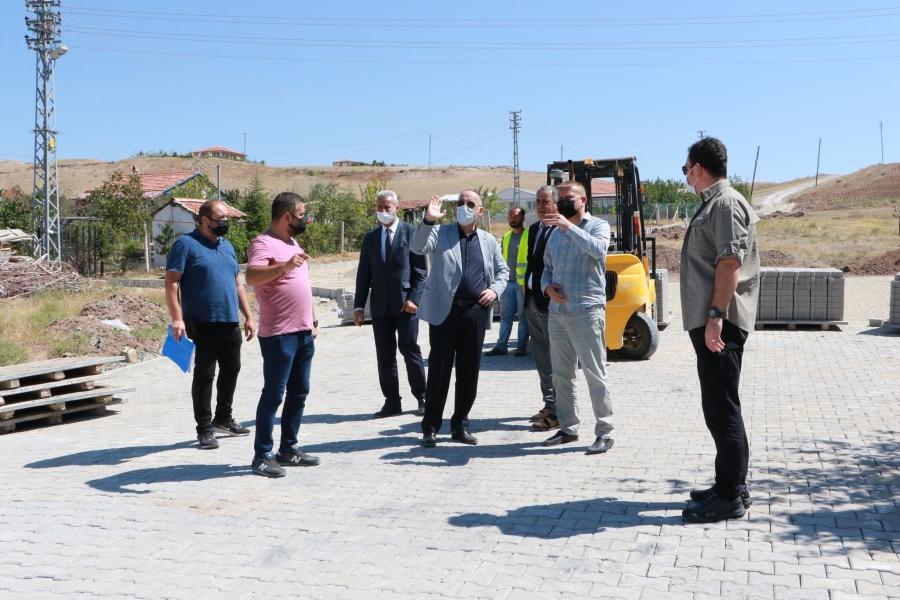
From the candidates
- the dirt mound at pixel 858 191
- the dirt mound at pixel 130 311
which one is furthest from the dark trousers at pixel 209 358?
the dirt mound at pixel 858 191

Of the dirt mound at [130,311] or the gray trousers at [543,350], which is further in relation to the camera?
the dirt mound at [130,311]

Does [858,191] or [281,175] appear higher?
[281,175]

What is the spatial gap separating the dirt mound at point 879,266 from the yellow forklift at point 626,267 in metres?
19.0

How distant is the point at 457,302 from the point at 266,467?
1813 millimetres

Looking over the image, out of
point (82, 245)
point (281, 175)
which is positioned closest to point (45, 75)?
point (82, 245)

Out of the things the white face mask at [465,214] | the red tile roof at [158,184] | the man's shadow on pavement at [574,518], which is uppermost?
the red tile roof at [158,184]

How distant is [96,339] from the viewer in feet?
44.3

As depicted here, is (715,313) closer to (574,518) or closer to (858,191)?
(574,518)

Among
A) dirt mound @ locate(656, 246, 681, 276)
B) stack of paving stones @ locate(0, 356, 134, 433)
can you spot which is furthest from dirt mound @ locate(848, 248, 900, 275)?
stack of paving stones @ locate(0, 356, 134, 433)

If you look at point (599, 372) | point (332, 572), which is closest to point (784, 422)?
point (599, 372)

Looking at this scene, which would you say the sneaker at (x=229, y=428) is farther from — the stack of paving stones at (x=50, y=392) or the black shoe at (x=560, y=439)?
the black shoe at (x=560, y=439)

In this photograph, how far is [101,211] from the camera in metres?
33.9

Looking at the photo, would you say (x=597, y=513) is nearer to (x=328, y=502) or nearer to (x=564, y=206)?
(x=328, y=502)

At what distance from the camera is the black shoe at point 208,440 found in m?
6.86
